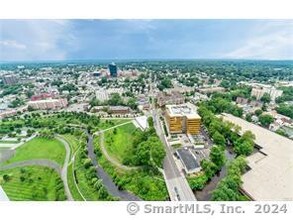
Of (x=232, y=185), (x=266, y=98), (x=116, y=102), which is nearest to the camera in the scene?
(x=232, y=185)

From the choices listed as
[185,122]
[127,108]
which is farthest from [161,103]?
[185,122]

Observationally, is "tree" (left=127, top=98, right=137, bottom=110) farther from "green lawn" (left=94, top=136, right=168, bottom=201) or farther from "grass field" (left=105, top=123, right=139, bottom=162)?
"green lawn" (left=94, top=136, right=168, bottom=201)

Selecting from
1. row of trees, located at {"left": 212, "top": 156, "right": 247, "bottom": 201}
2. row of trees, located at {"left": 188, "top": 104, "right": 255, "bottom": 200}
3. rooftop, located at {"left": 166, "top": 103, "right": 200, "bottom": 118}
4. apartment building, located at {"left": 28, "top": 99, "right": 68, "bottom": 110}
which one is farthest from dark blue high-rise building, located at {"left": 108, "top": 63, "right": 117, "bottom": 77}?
row of trees, located at {"left": 212, "top": 156, "right": 247, "bottom": 201}

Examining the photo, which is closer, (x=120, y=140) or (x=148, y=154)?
(x=148, y=154)

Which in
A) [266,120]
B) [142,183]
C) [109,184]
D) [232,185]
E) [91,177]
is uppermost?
[232,185]

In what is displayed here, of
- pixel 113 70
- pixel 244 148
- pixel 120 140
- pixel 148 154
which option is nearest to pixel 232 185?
pixel 244 148

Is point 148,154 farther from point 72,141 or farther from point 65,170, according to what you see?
point 72,141

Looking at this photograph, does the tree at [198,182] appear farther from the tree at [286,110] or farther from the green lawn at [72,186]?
the tree at [286,110]
